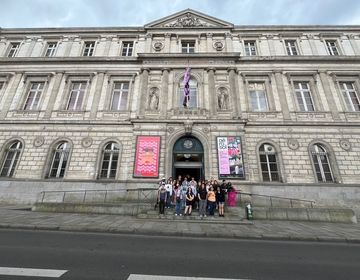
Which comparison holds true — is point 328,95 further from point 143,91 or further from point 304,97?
point 143,91

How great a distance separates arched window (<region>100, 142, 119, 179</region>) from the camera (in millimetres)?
15703

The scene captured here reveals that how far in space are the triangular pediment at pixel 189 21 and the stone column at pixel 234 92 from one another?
20.1 feet

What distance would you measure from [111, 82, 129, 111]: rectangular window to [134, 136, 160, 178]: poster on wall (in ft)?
13.1

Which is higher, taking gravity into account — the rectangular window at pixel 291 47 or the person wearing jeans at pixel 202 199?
the rectangular window at pixel 291 47

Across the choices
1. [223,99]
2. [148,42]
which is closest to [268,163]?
[223,99]

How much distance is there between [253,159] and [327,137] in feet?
20.8

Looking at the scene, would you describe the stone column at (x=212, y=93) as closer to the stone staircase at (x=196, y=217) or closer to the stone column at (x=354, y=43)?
the stone staircase at (x=196, y=217)

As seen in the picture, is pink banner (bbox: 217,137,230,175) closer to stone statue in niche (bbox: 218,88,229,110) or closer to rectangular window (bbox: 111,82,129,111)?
stone statue in niche (bbox: 218,88,229,110)

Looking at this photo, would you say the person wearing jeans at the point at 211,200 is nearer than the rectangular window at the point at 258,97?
Yes

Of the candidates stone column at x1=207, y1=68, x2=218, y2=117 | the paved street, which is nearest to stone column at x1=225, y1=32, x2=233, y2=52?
stone column at x1=207, y1=68, x2=218, y2=117

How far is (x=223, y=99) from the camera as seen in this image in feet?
56.1

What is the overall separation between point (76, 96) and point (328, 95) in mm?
22706

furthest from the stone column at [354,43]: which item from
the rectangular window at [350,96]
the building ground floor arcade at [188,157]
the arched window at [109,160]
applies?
the arched window at [109,160]

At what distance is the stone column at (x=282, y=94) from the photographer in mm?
16609
